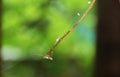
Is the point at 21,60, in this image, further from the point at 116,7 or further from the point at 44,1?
the point at 116,7

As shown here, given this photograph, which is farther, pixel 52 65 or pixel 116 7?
pixel 52 65

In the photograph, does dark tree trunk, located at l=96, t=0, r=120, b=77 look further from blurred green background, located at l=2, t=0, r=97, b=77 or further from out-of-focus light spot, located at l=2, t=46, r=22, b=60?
out-of-focus light spot, located at l=2, t=46, r=22, b=60

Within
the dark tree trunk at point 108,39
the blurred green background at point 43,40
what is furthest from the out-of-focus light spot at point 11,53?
the dark tree trunk at point 108,39

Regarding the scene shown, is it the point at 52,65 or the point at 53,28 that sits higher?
the point at 53,28

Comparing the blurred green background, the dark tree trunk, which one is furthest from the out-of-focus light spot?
the dark tree trunk

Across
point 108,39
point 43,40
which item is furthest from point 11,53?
point 108,39

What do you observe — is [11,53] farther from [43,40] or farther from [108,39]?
[108,39]

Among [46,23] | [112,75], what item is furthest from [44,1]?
[112,75]
